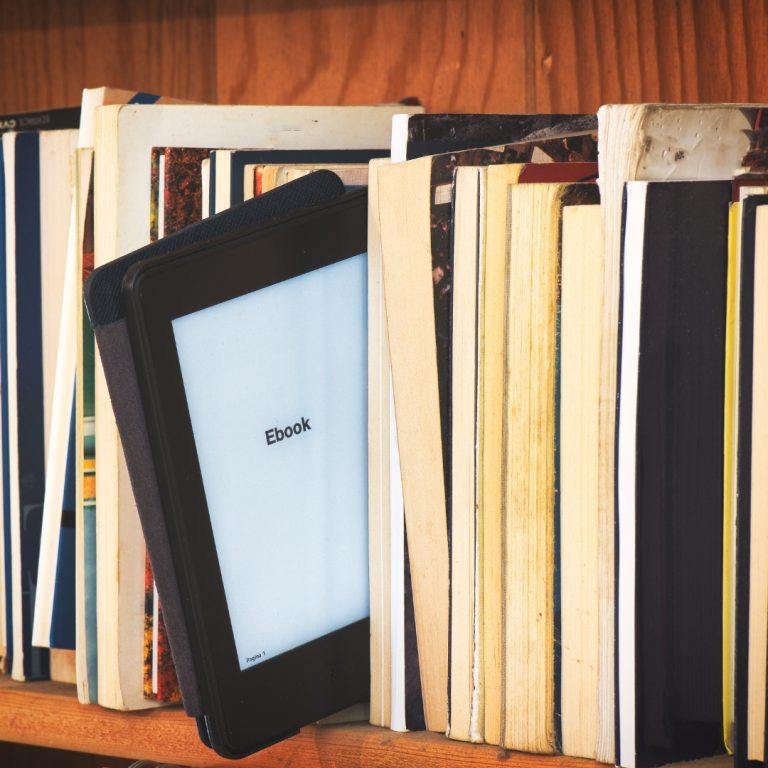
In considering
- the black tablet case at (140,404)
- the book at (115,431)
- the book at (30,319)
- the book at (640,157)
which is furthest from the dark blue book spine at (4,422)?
the book at (640,157)

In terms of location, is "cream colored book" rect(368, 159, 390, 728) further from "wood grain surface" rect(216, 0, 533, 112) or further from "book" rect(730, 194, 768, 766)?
"wood grain surface" rect(216, 0, 533, 112)

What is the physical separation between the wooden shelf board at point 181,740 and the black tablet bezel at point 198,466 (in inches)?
1.4

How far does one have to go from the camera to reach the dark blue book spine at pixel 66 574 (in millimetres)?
713

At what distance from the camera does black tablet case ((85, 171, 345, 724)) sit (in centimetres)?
54

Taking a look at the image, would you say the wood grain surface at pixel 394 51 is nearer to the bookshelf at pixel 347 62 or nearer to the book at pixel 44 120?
the bookshelf at pixel 347 62

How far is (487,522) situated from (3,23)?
2.94 feet

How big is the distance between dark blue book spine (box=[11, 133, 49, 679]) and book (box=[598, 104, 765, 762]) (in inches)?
17.4

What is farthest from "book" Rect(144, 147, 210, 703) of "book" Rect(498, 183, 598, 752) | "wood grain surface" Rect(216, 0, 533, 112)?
"wood grain surface" Rect(216, 0, 533, 112)

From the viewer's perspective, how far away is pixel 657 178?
54 centimetres

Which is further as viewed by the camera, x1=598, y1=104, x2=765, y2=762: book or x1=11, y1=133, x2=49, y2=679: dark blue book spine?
x1=11, y1=133, x2=49, y2=679: dark blue book spine

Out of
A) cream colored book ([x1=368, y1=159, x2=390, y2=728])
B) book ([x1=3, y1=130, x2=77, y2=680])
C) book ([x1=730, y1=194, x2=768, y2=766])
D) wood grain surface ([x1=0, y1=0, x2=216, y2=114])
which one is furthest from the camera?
wood grain surface ([x1=0, y1=0, x2=216, y2=114])

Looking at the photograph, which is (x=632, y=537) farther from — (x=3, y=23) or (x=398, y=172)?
(x=3, y=23)

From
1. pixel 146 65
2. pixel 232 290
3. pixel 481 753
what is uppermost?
pixel 146 65

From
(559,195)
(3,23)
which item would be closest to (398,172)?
(559,195)
